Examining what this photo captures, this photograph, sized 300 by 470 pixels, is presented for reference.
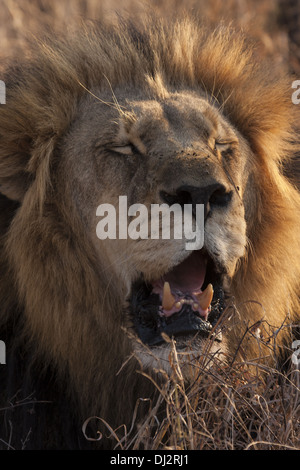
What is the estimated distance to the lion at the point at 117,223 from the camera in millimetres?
3100

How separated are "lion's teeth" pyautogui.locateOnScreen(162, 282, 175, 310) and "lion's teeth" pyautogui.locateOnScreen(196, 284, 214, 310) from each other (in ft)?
0.38

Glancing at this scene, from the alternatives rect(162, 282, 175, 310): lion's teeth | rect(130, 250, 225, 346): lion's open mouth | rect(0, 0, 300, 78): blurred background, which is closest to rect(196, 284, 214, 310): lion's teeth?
rect(130, 250, 225, 346): lion's open mouth

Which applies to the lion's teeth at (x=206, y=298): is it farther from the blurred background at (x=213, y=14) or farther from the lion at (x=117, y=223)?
the blurred background at (x=213, y=14)

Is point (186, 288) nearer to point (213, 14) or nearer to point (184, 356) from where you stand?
point (184, 356)

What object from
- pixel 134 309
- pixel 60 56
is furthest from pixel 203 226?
pixel 60 56

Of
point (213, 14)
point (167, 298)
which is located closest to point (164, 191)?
point (167, 298)

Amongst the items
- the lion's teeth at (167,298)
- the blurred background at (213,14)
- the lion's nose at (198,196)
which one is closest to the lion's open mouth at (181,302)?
the lion's teeth at (167,298)

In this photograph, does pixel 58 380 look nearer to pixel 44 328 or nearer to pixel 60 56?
pixel 44 328

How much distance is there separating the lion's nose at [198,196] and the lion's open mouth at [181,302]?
20 centimetres

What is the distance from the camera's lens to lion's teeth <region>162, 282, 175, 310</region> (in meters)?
3.04

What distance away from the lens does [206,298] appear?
3127 mm

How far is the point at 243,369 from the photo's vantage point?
336 centimetres

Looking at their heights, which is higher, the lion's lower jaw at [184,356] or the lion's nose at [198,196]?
the lion's nose at [198,196]
